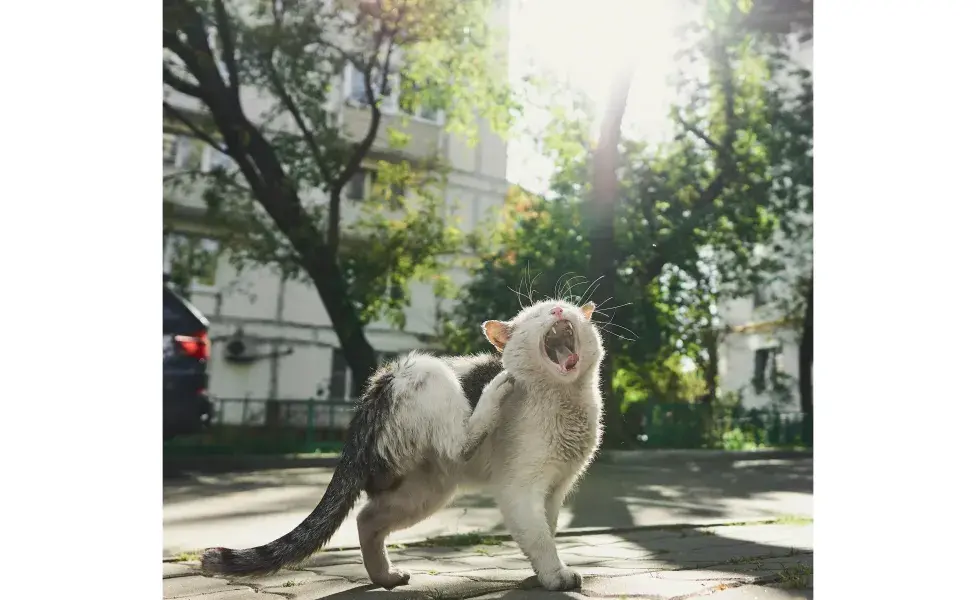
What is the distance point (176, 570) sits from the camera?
1.85m

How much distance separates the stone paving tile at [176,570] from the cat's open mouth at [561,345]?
3.19 feet

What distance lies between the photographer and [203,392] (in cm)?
338

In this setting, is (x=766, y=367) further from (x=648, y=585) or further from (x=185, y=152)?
(x=648, y=585)

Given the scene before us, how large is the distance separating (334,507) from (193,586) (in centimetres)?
41

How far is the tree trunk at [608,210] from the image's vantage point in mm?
3750

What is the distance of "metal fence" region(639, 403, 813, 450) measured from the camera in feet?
15.4

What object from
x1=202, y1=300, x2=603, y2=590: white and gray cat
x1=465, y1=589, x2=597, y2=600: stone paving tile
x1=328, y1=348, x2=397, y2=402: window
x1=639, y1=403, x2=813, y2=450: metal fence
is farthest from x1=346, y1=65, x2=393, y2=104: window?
x1=465, y1=589, x2=597, y2=600: stone paving tile

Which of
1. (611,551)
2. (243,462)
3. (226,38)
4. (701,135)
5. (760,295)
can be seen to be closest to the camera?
(611,551)

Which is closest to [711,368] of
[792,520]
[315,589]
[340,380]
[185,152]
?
[340,380]

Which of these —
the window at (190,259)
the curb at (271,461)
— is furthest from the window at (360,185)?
the curb at (271,461)

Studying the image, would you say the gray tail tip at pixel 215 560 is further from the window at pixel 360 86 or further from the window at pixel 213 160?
the window at pixel 360 86

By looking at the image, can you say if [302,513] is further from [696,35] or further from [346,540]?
[696,35]

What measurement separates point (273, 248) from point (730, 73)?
8.40 ft
